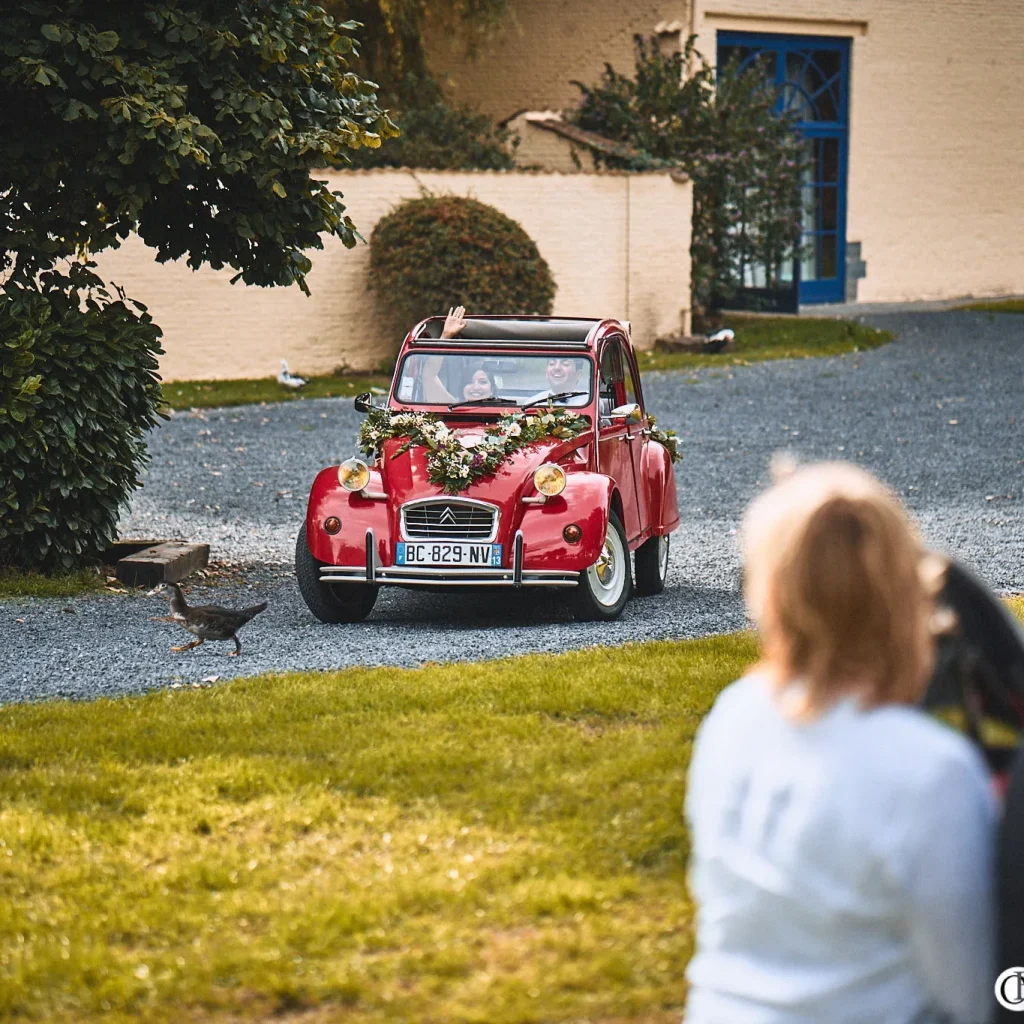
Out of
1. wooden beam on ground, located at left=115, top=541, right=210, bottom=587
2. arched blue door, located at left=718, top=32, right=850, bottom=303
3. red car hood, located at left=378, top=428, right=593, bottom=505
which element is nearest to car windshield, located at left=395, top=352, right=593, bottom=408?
red car hood, located at left=378, top=428, right=593, bottom=505

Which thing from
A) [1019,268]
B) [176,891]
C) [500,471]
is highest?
[1019,268]

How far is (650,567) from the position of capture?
30.1 ft

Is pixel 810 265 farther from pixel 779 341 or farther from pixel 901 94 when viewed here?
pixel 779 341

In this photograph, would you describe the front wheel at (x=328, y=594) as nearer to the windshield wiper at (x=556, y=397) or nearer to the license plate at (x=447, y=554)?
the license plate at (x=447, y=554)

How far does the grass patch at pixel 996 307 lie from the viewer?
86.9ft

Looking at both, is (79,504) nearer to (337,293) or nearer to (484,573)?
(484,573)

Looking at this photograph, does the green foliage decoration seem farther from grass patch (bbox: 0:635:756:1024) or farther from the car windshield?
grass patch (bbox: 0:635:756:1024)

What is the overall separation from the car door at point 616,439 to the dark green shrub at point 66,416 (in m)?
2.74

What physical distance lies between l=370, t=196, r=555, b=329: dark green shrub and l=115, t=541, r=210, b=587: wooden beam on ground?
32.8 ft

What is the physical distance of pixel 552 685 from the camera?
6594 mm

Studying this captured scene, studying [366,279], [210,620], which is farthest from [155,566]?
[366,279]

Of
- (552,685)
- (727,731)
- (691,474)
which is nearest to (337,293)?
(691,474)

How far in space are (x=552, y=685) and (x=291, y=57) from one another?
4505 mm

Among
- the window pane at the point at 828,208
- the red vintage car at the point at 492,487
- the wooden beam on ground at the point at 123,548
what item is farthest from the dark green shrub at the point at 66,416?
the window pane at the point at 828,208
